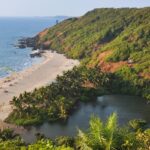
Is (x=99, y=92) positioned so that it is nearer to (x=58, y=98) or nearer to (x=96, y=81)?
(x=96, y=81)

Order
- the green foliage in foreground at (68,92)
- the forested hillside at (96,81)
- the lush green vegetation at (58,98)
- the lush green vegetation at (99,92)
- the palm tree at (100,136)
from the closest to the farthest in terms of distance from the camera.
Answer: the palm tree at (100,136) < the lush green vegetation at (99,92) < the lush green vegetation at (58,98) < the green foliage in foreground at (68,92) < the forested hillside at (96,81)

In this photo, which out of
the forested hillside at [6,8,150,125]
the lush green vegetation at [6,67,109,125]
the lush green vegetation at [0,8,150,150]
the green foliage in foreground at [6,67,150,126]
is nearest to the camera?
the lush green vegetation at [0,8,150,150]

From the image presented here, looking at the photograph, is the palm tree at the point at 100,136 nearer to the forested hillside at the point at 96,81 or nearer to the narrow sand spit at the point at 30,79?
the forested hillside at the point at 96,81

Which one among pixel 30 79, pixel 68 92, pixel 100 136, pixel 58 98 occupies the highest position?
pixel 100 136

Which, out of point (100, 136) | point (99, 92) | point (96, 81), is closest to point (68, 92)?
point (99, 92)

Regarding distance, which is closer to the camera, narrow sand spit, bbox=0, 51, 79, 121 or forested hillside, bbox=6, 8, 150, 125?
forested hillside, bbox=6, 8, 150, 125

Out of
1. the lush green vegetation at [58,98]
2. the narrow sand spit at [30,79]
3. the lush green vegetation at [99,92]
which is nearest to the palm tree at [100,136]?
the lush green vegetation at [99,92]

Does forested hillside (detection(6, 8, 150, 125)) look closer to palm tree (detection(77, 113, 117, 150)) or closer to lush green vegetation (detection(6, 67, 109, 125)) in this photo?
lush green vegetation (detection(6, 67, 109, 125))

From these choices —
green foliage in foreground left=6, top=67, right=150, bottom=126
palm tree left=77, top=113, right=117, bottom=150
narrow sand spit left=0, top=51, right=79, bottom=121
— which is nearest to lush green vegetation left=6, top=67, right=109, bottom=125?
green foliage in foreground left=6, top=67, right=150, bottom=126
